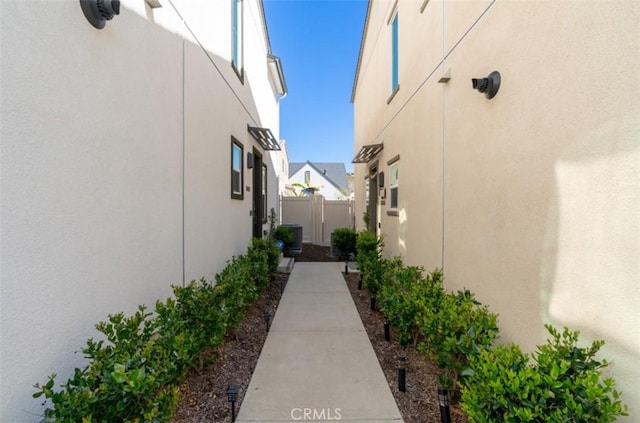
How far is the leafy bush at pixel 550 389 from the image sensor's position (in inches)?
62.1

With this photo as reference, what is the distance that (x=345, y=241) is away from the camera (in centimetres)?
980

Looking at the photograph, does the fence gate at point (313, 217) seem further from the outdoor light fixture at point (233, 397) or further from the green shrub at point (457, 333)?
the outdoor light fixture at point (233, 397)

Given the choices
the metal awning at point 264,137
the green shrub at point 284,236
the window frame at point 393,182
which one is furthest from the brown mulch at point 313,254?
the window frame at point 393,182

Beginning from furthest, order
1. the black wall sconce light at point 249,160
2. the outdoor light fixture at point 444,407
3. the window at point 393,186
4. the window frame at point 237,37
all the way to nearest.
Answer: the black wall sconce light at point 249,160 → the window at point 393,186 → the window frame at point 237,37 → the outdoor light fixture at point 444,407

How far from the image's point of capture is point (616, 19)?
5.58ft

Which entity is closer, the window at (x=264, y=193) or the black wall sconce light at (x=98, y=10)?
the black wall sconce light at (x=98, y=10)

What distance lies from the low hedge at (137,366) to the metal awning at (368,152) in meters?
5.85

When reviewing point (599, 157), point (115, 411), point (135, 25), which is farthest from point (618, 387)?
point (135, 25)

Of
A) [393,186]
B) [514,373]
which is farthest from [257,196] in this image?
[514,373]

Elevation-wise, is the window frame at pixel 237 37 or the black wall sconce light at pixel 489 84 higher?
the window frame at pixel 237 37

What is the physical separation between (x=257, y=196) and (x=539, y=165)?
6.91 metres

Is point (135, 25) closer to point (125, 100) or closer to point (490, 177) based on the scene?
point (125, 100)

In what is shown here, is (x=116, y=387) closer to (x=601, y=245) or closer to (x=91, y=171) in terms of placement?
(x=91, y=171)

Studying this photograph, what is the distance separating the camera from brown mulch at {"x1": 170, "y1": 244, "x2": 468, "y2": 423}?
8.79ft
